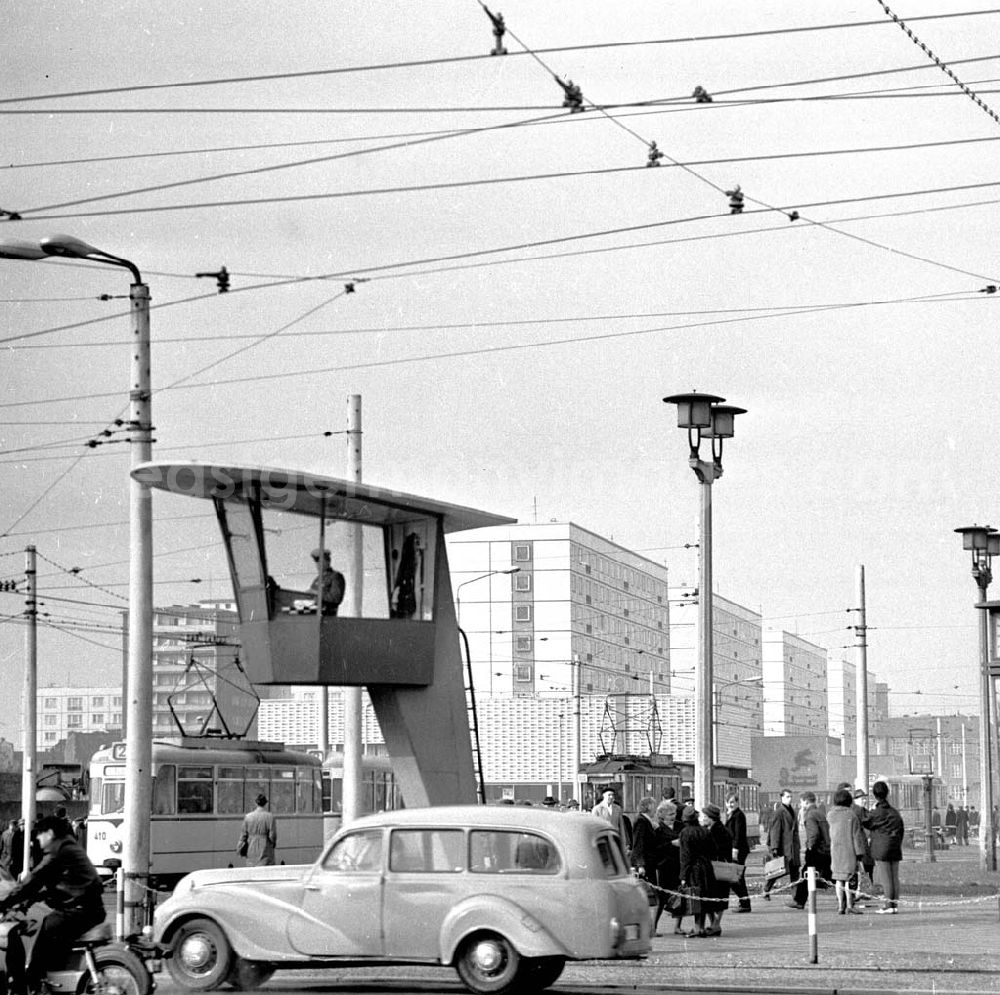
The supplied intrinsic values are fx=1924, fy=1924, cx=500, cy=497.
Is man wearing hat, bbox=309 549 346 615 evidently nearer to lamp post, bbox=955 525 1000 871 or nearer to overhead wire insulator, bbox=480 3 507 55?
overhead wire insulator, bbox=480 3 507 55

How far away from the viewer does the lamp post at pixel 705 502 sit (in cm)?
2630

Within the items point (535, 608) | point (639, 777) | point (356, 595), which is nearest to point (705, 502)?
point (356, 595)

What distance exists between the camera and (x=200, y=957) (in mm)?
17219

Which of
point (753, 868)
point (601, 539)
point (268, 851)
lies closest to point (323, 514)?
point (268, 851)

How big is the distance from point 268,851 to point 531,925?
1422cm

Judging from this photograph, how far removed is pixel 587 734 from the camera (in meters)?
88.6

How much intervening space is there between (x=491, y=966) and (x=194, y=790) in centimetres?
2271

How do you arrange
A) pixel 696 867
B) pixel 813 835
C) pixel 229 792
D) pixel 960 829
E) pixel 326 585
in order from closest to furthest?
pixel 326 585 < pixel 696 867 < pixel 813 835 < pixel 229 792 < pixel 960 829

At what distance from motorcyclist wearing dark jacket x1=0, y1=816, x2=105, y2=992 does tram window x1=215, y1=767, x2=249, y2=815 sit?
2491cm

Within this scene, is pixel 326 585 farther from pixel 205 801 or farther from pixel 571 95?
pixel 205 801

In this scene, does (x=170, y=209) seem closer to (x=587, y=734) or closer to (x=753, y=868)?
(x=753, y=868)

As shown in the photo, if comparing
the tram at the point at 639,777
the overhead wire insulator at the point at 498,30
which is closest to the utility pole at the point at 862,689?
the tram at the point at 639,777

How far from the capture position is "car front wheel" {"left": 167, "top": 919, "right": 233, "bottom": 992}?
17.2 meters

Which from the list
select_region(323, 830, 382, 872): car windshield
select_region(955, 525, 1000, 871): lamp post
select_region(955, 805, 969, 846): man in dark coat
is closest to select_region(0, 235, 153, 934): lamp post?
select_region(323, 830, 382, 872): car windshield
